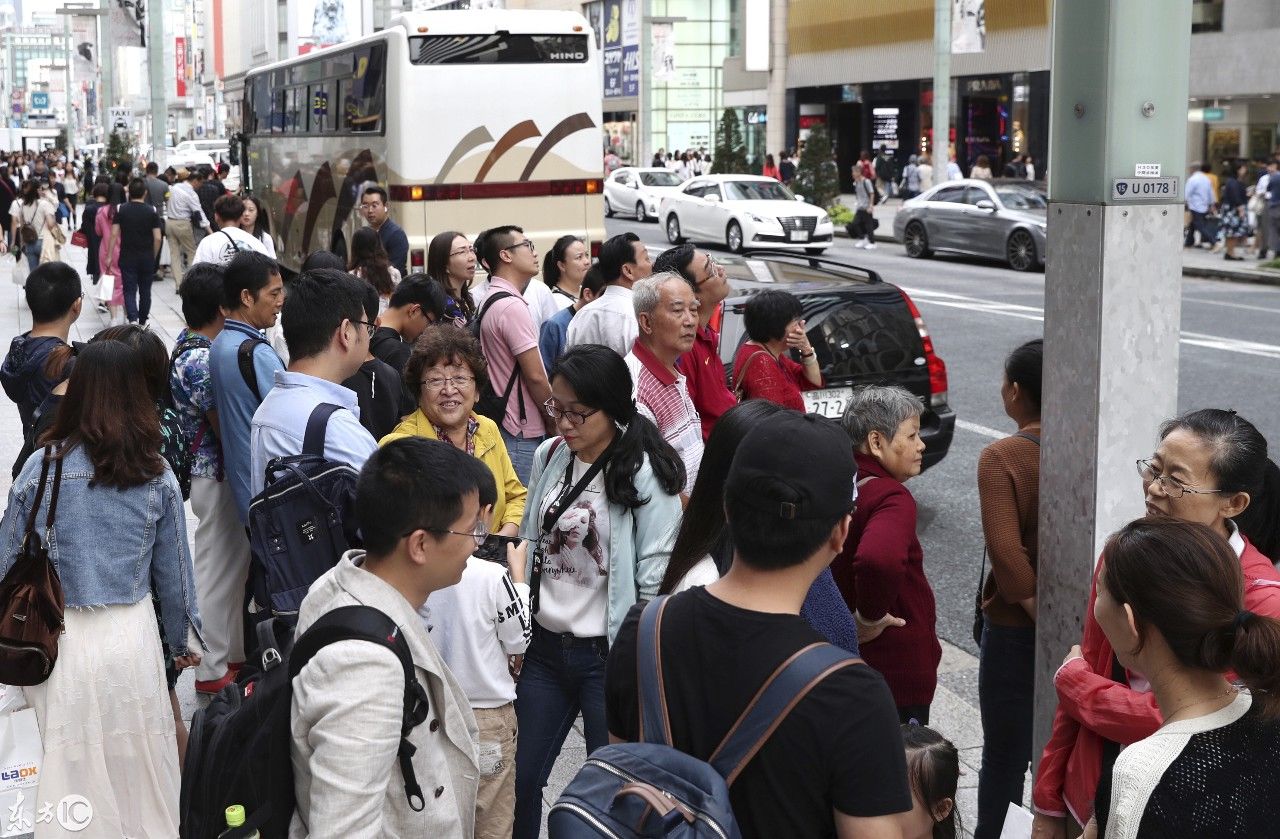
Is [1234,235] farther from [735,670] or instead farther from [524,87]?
[735,670]

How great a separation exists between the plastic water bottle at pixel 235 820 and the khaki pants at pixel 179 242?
1805 cm

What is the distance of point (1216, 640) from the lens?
99.7 inches

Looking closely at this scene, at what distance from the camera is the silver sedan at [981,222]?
2475 cm

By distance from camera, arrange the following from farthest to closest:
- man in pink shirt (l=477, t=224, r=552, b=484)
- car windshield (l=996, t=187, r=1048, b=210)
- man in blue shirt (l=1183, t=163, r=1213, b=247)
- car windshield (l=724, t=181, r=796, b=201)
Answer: car windshield (l=724, t=181, r=796, b=201)
man in blue shirt (l=1183, t=163, r=1213, b=247)
car windshield (l=996, t=187, r=1048, b=210)
man in pink shirt (l=477, t=224, r=552, b=484)

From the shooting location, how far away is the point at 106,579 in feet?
14.0

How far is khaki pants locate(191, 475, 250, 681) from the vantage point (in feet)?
19.1

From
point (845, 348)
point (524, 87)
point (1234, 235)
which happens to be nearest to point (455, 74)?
point (524, 87)

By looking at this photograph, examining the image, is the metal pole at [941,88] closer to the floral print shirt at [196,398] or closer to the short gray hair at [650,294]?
the short gray hair at [650,294]

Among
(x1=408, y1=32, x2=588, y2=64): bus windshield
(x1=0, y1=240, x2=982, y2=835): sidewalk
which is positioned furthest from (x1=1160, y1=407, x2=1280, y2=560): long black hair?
(x1=408, y1=32, x2=588, y2=64): bus windshield

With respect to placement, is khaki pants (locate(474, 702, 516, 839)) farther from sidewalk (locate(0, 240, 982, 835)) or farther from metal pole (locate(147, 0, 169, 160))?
metal pole (locate(147, 0, 169, 160))

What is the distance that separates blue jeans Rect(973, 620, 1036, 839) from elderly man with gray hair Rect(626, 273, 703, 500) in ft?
4.43

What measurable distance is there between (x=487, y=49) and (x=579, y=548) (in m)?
12.6

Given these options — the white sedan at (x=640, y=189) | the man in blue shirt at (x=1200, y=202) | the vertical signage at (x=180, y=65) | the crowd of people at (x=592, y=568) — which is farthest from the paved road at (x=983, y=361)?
the vertical signage at (x=180, y=65)

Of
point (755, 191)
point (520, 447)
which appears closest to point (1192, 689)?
point (520, 447)
